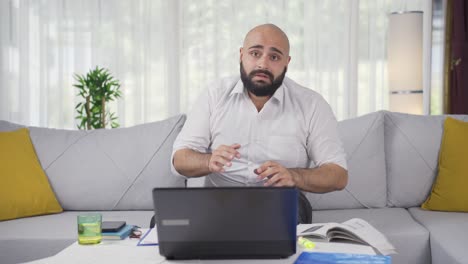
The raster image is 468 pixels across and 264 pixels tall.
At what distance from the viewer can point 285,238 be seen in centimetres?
143

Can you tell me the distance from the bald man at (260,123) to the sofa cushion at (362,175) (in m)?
A: 0.41

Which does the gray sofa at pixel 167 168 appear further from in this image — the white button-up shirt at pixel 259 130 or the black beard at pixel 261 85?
the black beard at pixel 261 85

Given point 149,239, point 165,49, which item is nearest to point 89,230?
point 149,239

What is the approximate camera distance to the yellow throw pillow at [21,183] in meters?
2.81

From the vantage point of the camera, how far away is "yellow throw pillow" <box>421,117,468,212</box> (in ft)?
9.16

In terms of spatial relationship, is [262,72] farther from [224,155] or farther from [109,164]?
[109,164]

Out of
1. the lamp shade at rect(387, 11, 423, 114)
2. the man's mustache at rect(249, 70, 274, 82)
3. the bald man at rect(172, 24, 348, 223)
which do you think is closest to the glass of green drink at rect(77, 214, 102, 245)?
the bald man at rect(172, 24, 348, 223)

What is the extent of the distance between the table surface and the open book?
0.03 metres

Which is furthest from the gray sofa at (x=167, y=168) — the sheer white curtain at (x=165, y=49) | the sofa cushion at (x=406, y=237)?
Result: the sheer white curtain at (x=165, y=49)

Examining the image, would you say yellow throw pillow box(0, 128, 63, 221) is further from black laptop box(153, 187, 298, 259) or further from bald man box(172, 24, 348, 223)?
black laptop box(153, 187, 298, 259)

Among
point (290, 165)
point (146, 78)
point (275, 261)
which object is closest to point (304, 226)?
point (275, 261)

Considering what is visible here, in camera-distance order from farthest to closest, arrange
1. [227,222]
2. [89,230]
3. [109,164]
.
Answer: [109,164], [89,230], [227,222]

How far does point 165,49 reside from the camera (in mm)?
5527

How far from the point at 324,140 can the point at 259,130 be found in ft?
0.85
